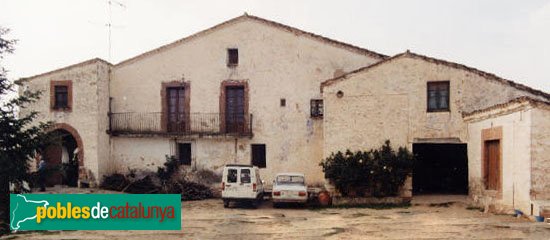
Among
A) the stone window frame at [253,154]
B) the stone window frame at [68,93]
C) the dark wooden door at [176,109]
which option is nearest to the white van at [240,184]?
the stone window frame at [253,154]

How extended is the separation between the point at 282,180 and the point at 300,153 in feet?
9.90

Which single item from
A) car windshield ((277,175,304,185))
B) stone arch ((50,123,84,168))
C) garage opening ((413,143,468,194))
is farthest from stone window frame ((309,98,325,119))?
stone arch ((50,123,84,168))

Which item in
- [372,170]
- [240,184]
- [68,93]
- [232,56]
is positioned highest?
[232,56]

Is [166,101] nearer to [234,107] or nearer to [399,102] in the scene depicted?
[234,107]

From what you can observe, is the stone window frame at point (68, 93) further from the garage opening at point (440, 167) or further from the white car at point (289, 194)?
the garage opening at point (440, 167)

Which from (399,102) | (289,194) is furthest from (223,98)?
(399,102)

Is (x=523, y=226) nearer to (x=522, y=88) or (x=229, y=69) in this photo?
(x=522, y=88)

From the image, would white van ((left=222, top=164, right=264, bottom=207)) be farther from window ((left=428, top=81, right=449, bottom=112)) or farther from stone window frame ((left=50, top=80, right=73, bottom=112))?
stone window frame ((left=50, top=80, right=73, bottom=112))

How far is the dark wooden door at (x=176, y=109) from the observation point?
2406cm

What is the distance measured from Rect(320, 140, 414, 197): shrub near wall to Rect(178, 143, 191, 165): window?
7295mm

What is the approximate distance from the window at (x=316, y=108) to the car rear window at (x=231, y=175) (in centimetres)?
524

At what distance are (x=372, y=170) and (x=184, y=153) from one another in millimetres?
9165

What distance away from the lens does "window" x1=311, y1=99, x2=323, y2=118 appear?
22.7 metres

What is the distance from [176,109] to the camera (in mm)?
24266
